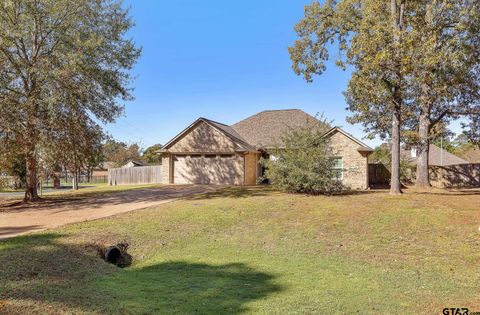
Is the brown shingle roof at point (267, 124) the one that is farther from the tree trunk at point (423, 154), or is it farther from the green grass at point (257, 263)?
the green grass at point (257, 263)

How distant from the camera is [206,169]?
1093 inches

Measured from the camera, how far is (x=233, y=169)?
2705 centimetres

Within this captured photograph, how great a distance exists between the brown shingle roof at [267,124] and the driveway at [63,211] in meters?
11.3

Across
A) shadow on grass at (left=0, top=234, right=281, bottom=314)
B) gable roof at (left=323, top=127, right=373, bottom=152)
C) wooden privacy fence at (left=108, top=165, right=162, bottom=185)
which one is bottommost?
shadow on grass at (left=0, top=234, right=281, bottom=314)

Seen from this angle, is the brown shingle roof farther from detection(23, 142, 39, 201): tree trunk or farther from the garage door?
detection(23, 142, 39, 201): tree trunk

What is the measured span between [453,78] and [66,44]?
20221 millimetres

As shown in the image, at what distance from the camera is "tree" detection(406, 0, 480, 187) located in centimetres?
1731

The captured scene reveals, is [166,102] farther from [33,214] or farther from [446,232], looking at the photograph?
[446,232]

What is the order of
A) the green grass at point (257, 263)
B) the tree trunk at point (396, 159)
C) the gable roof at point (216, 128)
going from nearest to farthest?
the green grass at point (257, 263) < the tree trunk at point (396, 159) < the gable roof at point (216, 128)

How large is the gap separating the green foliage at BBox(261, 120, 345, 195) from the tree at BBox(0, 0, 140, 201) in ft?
31.6

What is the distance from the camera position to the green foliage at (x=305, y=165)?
1933cm

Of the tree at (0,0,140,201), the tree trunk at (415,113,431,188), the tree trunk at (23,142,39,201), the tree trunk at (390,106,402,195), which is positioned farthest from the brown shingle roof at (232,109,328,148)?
the tree trunk at (23,142,39,201)

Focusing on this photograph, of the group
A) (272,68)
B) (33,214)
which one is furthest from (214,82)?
(33,214)

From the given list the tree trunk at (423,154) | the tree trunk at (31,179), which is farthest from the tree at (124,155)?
the tree trunk at (423,154)
